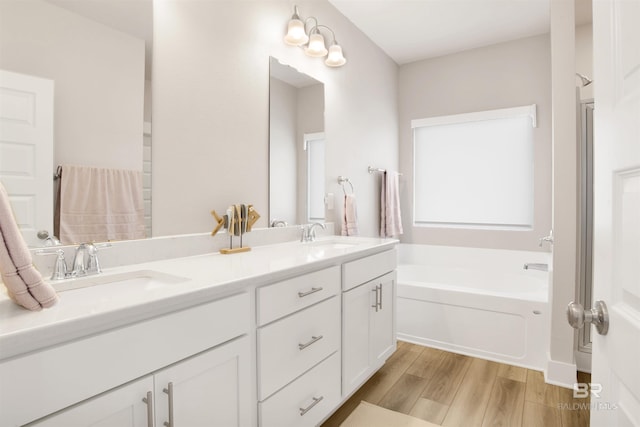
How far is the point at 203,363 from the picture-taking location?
1.00m

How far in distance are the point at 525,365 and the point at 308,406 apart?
1.71 metres

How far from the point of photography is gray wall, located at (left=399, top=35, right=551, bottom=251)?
310 centimetres

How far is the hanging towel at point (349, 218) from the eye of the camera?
105 inches

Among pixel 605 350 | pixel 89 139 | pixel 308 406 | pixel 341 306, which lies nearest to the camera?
pixel 605 350

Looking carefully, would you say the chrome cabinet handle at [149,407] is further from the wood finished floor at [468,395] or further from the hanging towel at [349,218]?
the hanging towel at [349,218]

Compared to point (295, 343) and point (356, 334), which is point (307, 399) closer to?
point (295, 343)

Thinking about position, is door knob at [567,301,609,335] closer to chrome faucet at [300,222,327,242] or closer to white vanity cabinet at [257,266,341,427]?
white vanity cabinet at [257,266,341,427]

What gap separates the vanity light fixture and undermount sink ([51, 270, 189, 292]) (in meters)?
1.63

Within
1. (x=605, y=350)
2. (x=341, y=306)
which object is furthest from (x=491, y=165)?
(x=605, y=350)

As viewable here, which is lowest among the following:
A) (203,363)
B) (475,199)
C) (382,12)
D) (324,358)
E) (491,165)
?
(324,358)

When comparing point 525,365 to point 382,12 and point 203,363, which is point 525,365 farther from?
point 382,12

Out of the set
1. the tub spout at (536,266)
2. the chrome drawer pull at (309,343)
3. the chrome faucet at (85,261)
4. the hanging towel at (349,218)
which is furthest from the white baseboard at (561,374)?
the chrome faucet at (85,261)

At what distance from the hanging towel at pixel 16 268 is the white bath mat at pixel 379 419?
1520 millimetres

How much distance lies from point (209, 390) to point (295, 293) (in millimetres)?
476
